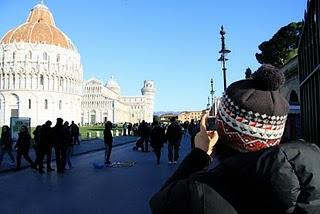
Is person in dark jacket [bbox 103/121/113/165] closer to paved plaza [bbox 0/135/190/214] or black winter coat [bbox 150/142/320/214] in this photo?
paved plaza [bbox 0/135/190/214]

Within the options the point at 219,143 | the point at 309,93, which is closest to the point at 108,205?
the point at 309,93

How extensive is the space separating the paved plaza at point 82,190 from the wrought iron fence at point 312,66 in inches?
→ 167

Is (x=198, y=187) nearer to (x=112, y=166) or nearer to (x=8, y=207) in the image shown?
(x=8, y=207)

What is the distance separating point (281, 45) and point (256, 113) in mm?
51758

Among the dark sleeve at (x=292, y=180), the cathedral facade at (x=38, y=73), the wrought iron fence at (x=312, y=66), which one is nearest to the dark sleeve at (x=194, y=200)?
the dark sleeve at (x=292, y=180)

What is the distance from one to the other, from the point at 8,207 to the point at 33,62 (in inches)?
4262

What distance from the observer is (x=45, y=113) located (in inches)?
4530

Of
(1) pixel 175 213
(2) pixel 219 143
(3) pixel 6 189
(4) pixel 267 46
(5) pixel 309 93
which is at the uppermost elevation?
(4) pixel 267 46

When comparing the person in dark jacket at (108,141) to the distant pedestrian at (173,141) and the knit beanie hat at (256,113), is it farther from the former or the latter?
the knit beanie hat at (256,113)

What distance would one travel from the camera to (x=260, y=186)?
1.59m

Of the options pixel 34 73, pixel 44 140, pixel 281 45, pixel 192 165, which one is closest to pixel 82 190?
pixel 44 140

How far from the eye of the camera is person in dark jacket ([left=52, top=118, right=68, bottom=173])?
16578 mm

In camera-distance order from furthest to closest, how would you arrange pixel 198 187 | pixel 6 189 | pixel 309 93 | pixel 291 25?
pixel 291 25
pixel 6 189
pixel 309 93
pixel 198 187

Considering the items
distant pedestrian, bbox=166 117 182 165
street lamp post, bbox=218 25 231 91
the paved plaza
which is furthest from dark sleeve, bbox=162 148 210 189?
street lamp post, bbox=218 25 231 91
